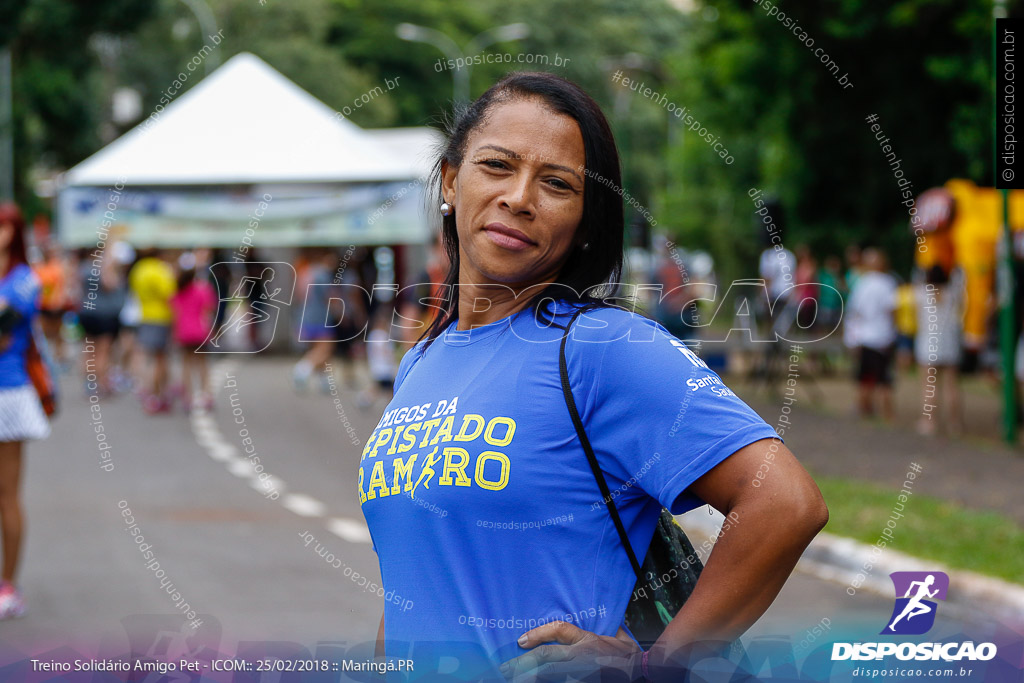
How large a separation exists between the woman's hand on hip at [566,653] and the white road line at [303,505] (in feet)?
20.5

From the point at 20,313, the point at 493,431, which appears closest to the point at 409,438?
the point at 493,431

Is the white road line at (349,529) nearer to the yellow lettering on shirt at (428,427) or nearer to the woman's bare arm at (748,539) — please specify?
the yellow lettering on shirt at (428,427)

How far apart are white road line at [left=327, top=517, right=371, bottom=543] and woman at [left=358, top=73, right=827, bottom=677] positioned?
16.4 ft

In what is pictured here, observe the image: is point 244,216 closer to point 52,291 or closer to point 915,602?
point 52,291

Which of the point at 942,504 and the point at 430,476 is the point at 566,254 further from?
the point at 942,504

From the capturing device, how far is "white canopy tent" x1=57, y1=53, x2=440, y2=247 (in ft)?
55.1

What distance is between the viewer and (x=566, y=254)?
5.39ft

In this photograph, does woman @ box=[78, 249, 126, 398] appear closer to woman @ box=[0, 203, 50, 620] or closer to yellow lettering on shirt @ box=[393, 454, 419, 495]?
woman @ box=[0, 203, 50, 620]

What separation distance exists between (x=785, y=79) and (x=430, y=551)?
14.3 metres

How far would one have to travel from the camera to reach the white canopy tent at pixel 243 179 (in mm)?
16781

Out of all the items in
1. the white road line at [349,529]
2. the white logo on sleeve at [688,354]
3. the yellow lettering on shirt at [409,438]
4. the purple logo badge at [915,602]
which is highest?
the white logo on sleeve at [688,354]

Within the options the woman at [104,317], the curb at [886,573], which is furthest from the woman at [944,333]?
the woman at [104,317]

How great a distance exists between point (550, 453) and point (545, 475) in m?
0.03

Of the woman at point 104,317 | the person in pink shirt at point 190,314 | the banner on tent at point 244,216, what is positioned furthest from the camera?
the banner on tent at point 244,216
